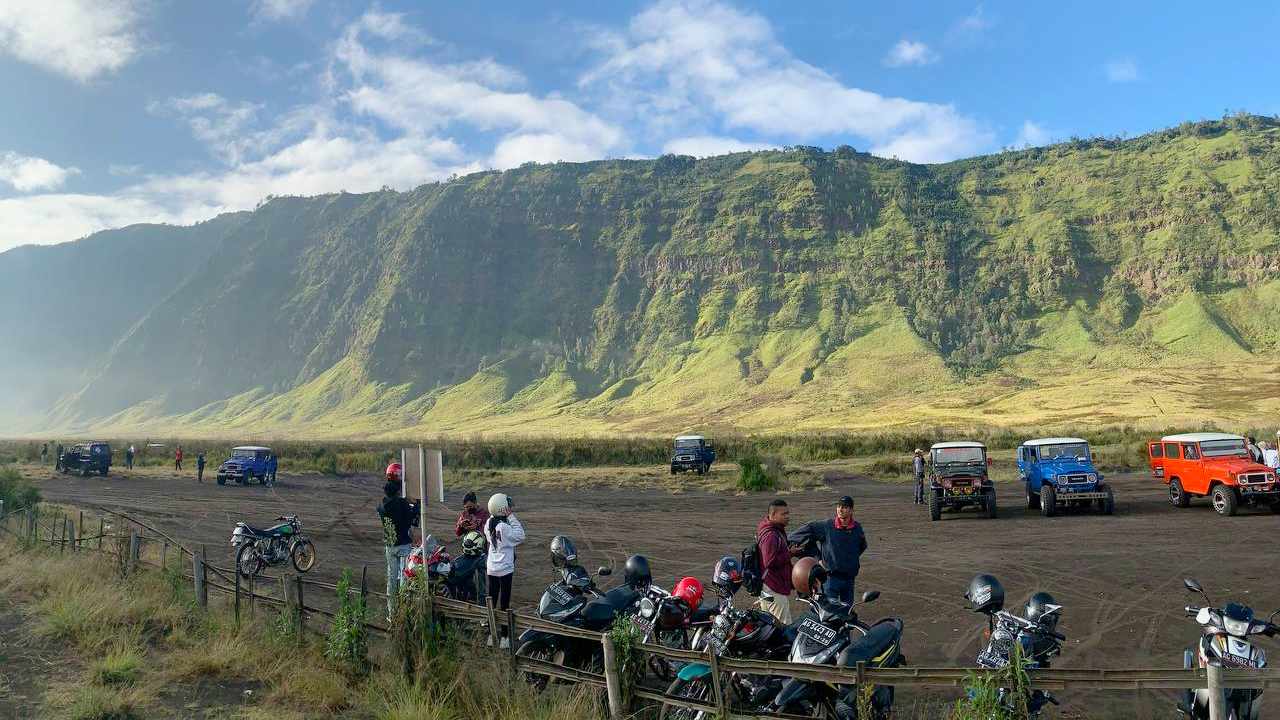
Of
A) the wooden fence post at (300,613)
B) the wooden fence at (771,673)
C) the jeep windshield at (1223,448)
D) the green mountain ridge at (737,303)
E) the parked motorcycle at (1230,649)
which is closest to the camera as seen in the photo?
the wooden fence at (771,673)

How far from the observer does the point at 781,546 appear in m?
8.09

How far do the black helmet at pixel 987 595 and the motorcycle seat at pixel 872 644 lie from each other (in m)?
0.73

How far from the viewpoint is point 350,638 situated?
26.8ft

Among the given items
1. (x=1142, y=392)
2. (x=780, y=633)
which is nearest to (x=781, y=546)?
(x=780, y=633)

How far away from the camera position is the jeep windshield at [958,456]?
74.0 feet

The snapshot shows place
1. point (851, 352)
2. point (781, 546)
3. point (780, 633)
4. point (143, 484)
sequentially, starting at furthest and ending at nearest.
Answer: point (851, 352) < point (143, 484) < point (781, 546) < point (780, 633)

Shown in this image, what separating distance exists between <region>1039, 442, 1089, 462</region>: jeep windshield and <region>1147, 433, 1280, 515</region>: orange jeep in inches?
90.4

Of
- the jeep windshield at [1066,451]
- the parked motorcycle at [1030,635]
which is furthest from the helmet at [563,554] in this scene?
the jeep windshield at [1066,451]

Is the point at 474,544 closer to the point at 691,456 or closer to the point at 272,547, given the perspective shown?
the point at 272,547

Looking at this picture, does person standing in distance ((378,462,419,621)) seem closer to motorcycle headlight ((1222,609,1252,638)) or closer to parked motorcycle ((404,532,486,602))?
parked motorcycle ((404,532,486,602))

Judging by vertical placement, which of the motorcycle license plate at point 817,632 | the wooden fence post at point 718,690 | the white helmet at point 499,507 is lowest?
the wooden fence post at point 718,690

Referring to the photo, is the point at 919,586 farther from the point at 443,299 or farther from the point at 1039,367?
the point at 443,299

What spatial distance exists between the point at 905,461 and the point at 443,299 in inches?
4226

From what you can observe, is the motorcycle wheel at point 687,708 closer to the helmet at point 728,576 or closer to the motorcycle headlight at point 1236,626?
the helmet at point 728,576
